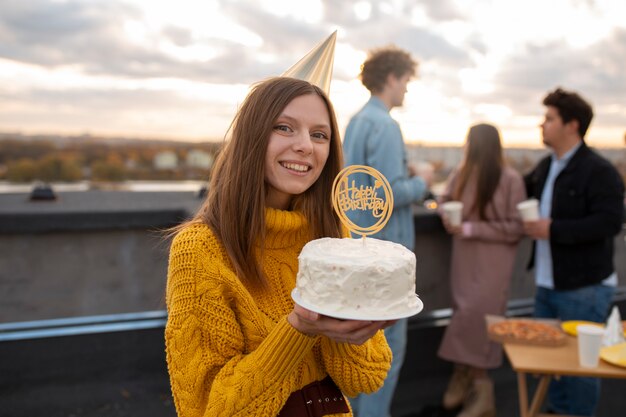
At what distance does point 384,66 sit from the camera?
10.4ft

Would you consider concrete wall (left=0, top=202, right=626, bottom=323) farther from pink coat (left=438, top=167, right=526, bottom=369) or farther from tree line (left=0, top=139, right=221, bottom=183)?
pink coat (left=438, top=167, right=526, bottom=369)

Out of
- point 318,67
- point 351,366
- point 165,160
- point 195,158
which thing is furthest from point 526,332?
point 165,160

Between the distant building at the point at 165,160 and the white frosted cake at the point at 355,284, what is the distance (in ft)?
11.3

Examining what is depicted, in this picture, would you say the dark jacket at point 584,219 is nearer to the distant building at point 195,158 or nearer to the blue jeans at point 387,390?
the blue jeans at point 387,390

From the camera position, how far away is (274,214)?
150 centimetres

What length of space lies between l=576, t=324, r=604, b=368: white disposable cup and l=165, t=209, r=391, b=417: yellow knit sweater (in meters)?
1.68

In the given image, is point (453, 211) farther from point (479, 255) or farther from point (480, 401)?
point (480, 401)

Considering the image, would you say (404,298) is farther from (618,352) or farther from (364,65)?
(364,65)

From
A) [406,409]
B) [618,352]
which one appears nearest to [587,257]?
[618,352]

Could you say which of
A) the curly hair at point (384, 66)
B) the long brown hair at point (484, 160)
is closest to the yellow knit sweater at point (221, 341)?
the curly hair at point (384, 66)

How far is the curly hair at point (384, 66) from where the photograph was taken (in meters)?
3.15

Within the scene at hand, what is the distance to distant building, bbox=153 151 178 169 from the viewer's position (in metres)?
4.50

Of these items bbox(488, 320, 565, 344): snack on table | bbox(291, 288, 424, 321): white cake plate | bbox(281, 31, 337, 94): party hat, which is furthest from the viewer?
bbox(488, 320, 565, 344): snack on table

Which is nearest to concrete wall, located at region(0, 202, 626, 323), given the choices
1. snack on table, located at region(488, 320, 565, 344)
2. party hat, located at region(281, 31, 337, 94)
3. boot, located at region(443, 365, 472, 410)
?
party hat, located at region(281, 31, 337, 94)
